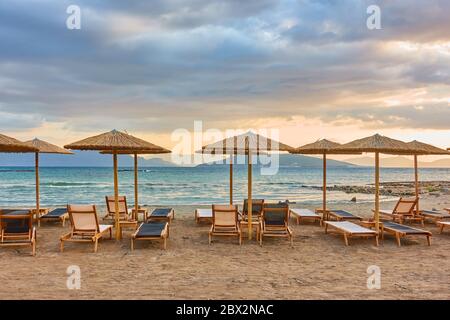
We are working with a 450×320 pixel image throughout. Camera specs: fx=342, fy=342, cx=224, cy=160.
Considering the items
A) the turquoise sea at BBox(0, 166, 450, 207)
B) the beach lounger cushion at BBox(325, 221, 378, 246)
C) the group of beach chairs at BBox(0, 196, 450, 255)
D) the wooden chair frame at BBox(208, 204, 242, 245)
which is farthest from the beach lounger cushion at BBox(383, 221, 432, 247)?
the turquoise sea at BBox(0, 166, 450, 207)

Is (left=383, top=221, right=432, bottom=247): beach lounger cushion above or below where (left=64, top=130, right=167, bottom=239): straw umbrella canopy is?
below

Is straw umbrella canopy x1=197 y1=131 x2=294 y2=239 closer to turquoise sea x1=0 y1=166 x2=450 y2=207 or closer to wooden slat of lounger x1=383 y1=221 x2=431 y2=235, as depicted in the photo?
wooden slat of lounger x1=383 y1=221 x2=431 y2=235

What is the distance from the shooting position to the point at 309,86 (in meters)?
14.4

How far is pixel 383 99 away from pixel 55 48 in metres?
12.7

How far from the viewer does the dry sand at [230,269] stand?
A: 4.18 meters

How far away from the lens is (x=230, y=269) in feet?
17.0

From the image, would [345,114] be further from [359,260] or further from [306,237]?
[359,260]

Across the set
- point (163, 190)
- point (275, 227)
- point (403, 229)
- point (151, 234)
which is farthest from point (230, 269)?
point (163, 190)

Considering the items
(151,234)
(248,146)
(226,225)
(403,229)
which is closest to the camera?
(151,234)

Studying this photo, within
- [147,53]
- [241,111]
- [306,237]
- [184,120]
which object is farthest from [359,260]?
[184,120]

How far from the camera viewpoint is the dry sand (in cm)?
418

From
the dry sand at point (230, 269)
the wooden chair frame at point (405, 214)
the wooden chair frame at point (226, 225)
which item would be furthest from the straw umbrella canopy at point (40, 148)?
the wooden chair frame at point (405, 214)

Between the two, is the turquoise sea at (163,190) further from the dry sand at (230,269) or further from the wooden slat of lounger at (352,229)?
the dry sand at (230,269)

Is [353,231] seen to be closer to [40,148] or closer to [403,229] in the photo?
[403,229]
